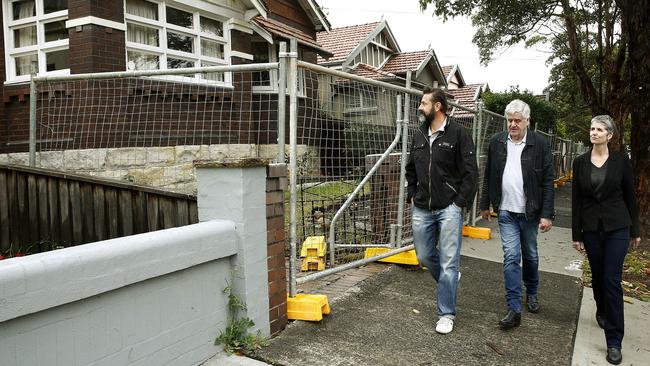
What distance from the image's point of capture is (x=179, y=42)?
10.5m

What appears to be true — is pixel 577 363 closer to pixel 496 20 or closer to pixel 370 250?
pixel 370 250

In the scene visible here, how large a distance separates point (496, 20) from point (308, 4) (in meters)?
5.92

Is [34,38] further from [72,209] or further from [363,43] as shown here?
[363,43]

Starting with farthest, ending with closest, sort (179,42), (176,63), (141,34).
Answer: (179,42) → (176,63) → (141,34)

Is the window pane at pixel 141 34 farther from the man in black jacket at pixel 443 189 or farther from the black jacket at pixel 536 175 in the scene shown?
the black jacket at pixel 536 175

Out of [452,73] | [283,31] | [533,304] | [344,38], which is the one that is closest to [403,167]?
[533,304]

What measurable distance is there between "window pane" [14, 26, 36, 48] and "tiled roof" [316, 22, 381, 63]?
1451cm

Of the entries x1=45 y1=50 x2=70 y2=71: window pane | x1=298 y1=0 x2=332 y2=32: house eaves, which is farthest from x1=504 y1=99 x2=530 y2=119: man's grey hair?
x1=298 y1=0 x2=332 y2=32: house eaves

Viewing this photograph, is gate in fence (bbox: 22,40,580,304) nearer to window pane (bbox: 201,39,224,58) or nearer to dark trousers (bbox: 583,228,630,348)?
dark trousers (bbox: 583,228,630,348)

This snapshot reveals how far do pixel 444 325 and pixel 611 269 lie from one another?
1.25 meters

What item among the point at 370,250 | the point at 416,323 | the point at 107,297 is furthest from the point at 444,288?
the point at 107,297

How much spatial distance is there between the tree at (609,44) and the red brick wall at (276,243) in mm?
5560

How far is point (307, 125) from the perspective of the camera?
438 centimetres

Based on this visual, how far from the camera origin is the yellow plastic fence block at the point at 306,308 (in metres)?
3.75
